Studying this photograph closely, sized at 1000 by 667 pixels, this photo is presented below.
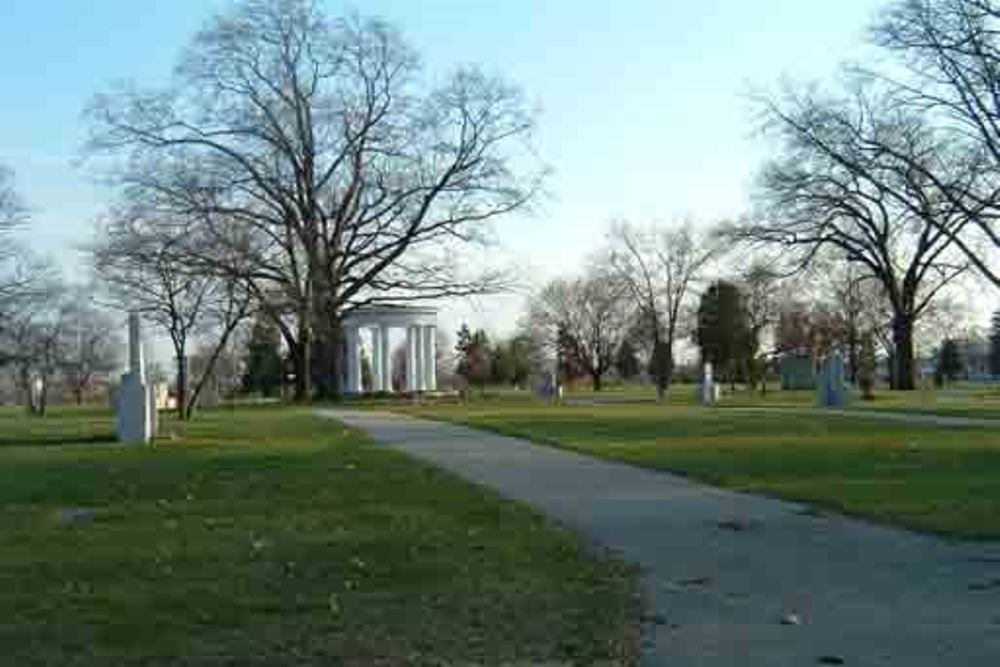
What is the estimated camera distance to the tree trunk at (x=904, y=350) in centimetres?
5909

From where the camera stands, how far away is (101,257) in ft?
142

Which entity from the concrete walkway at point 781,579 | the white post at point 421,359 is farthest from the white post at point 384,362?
the concrete walkway at point 781,579

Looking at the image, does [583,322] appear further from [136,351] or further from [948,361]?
[136,351]

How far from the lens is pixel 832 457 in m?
17.4

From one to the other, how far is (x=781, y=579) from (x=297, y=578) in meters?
3.26

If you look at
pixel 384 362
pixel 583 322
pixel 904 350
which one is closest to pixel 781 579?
pixel 904 350

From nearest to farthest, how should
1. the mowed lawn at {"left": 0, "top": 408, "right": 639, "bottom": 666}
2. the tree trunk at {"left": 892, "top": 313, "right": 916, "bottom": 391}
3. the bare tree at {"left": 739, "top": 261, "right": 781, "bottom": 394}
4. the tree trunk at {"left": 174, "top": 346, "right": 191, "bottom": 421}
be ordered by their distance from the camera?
the mowed lawn at {"left": 0, "top": 408, "right": 639, "bottom": 666}
the tree trunk at {"left": 174, "top": 346, "right": 191, "bottom": 421}
the tree trunk at {"left": 892, "top": 313, "right": 916, "bottom": 391}
the bare tree at {"left": 739, "top": 261, "right": 781, "bottom": 394}

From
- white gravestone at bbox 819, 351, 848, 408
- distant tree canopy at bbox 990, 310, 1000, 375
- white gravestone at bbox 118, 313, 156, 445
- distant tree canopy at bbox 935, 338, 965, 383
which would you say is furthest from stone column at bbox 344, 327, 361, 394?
distant tree canopy at bbox 990, 310, 1000, 375

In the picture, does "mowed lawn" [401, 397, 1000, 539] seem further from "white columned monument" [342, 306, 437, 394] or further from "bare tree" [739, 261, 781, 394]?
"bare tree" [739, 261, 781, 394]

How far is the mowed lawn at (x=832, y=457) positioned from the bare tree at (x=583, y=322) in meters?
64.7

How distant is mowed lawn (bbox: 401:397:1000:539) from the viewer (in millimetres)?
11445

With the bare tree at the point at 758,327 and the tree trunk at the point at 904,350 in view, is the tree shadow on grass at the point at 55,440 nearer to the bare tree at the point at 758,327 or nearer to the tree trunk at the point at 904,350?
the tree trunk at the point at 904,350

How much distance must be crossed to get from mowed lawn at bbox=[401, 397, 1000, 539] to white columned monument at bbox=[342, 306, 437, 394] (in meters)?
36.1

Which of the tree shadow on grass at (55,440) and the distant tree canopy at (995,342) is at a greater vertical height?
the distant tree canopy at (995,342)
